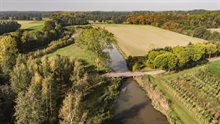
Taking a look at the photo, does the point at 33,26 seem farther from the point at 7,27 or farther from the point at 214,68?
the point at 214,68

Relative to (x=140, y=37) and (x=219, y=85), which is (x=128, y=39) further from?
(x=219, y=85)

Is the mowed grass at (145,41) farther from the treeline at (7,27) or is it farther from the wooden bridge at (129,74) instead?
the treeline at (7,27)

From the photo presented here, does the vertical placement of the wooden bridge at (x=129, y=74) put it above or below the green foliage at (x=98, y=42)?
below

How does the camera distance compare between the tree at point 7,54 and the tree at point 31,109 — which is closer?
the tree at point 31,109

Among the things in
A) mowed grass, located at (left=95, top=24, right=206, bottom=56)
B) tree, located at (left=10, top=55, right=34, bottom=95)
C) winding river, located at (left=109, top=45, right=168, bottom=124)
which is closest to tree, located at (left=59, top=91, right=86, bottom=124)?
winding river, located at (left=109, top=45, right=168, bottom=124)

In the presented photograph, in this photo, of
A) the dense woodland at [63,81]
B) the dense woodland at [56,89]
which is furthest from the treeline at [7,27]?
the dense woodland at [56,89]

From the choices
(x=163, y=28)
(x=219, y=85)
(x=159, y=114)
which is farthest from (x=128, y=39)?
(x=159, y=114)
